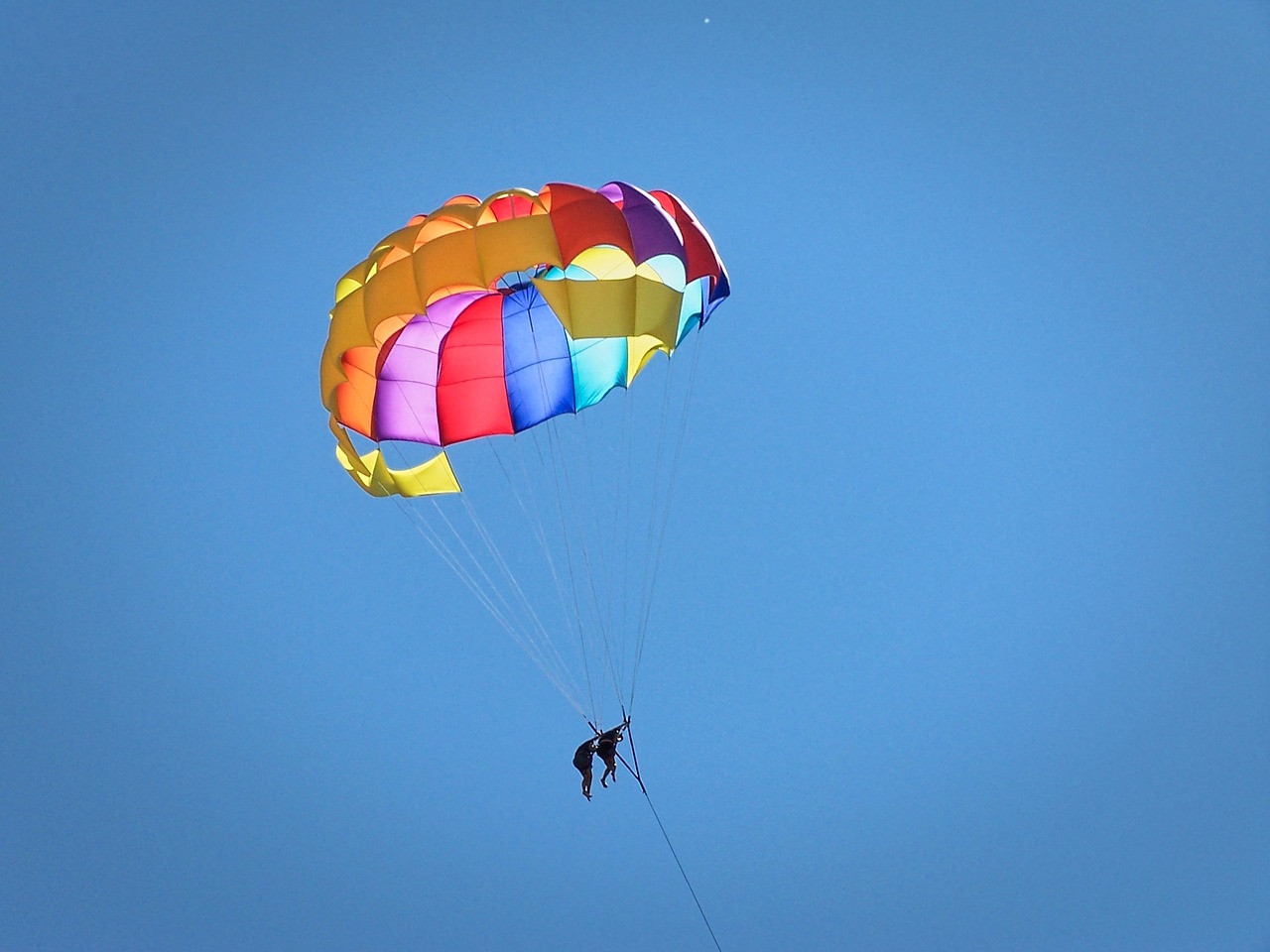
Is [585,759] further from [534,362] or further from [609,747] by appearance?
[534,362]

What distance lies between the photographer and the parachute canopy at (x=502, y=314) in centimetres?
1110

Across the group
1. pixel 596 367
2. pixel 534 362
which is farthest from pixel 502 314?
pixel 596 367

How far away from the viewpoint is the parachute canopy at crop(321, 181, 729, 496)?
1110 centimetres

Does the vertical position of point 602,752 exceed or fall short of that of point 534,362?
it falls short

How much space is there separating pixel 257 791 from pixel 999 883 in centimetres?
2504

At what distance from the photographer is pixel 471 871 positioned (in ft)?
145

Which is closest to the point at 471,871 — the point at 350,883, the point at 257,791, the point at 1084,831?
the point at 350,883

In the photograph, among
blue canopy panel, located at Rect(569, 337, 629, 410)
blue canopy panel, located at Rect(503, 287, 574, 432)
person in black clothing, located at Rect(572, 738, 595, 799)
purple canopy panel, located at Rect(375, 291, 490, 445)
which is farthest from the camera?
blue canopy panel, located at Rect(569, 337, 629, 410)

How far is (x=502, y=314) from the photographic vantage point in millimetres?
12633

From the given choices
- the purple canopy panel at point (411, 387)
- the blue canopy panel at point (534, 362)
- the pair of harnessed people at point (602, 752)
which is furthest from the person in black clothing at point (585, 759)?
the purple canopy panel at point (411, 387)

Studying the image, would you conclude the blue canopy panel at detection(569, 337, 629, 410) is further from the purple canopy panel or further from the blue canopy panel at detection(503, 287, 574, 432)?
the purple canopy panel

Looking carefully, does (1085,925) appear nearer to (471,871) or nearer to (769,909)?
(769,909)

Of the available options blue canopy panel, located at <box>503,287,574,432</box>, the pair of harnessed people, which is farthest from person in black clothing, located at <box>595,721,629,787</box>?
blue canopy panel, located at <box>503,287,574,432</box>

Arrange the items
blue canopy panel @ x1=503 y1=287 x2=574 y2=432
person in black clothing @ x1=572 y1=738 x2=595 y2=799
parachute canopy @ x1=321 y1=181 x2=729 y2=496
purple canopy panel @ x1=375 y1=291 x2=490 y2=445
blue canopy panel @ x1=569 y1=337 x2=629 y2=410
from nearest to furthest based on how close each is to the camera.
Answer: parachute canopy @ x1=321 y1=181 x2=729 y2=496
person in black clothing @ x1=572 y1=738 x2=595 y2=799
purple canopy panel @ x1=375 y1=291 x2=490 y2=445
blue canopy panel @ x1=503 y1=287 x2=574 y2=432
blue canopy panel @ x1=569 y1=337 x2=629 y2=410
